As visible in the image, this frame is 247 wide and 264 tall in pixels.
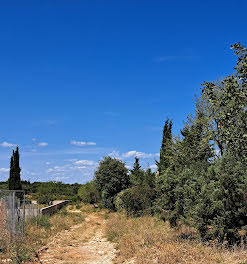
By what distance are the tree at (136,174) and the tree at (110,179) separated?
0.95m

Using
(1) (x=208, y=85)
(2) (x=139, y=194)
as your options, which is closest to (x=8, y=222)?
(1) (x=208, y=85)

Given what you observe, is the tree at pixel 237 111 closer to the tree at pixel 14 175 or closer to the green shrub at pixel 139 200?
the green shrub at pixel 139 200

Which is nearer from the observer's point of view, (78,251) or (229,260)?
(229,260)

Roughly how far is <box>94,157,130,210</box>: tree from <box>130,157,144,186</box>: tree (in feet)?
3.12

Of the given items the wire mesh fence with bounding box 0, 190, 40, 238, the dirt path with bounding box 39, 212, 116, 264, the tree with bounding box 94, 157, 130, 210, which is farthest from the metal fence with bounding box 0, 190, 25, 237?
the tree with bounding box 94, 157, 130, 210

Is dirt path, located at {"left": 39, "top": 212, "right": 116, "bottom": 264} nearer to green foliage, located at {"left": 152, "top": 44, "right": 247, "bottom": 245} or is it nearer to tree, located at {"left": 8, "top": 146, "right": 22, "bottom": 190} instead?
green foliage, located at {"left": 152, "top": 44, "right": 247, "bottom": 245}

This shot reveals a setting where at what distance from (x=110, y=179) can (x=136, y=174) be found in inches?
118

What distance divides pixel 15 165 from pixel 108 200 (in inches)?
503

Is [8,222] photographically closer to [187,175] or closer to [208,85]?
[187,175]

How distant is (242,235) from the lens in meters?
12.3

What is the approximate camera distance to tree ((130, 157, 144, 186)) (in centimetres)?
3255

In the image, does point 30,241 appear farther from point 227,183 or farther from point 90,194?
point 90,194

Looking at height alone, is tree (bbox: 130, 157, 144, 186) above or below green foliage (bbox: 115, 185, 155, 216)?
above

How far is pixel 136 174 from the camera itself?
36312 mm
